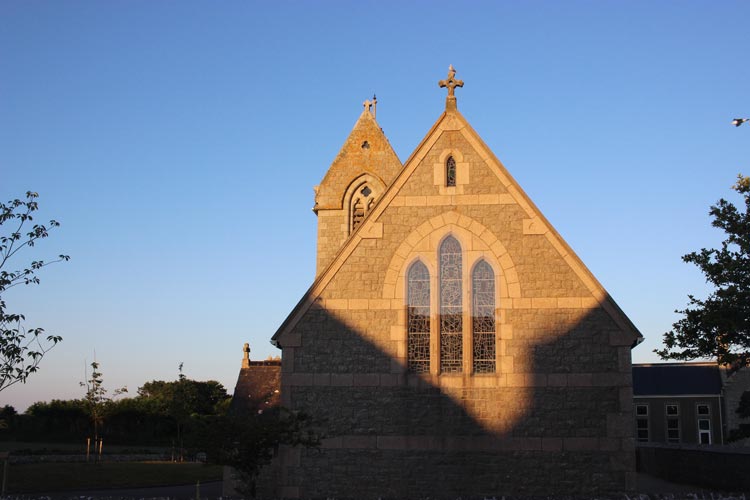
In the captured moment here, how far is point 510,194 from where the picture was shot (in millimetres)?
18438

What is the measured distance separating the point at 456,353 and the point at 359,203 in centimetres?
1670

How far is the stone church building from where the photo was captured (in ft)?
55.9

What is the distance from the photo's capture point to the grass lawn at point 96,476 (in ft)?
90.9

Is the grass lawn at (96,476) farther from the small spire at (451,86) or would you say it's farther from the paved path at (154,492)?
the small spire at (451,86)

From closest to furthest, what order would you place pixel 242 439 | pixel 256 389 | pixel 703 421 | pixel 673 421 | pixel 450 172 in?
pixel 242 439 < pixel 450 172 < pixel 256 389 < pixel 703 421 < pixel 673 421

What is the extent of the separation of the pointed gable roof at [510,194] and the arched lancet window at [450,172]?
604 millimetres

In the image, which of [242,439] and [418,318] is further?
[418,318]

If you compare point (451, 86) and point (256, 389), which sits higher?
point (451, 86)

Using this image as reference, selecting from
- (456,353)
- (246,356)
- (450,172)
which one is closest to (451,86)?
(450,172)

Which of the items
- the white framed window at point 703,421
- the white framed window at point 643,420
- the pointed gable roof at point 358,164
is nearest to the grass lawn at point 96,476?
the pointed gable roof at point 358,164

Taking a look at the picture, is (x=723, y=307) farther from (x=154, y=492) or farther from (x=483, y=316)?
(x=154, y=492)

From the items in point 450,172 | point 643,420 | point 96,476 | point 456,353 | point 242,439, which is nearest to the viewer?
point 242,439

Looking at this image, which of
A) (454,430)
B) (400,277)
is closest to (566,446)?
(454,430)

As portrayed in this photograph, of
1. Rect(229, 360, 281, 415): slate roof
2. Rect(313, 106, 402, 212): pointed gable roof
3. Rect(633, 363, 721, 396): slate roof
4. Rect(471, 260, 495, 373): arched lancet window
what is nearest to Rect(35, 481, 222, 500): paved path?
Rect(229, 360, 281, 415): slate roof
